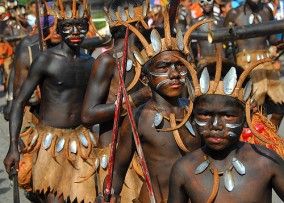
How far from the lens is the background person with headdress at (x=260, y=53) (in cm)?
942

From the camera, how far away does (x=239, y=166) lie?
3.58 meters

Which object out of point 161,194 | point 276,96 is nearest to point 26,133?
point 161,194

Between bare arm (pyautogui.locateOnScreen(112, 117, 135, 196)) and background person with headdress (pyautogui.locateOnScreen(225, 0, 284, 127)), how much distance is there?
497cm

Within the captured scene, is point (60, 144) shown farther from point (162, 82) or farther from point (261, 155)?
point (261, 155)

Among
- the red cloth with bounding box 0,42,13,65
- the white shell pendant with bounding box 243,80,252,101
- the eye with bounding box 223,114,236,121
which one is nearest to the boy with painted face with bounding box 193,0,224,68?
the red cloth with bounding box 0,42,13,65

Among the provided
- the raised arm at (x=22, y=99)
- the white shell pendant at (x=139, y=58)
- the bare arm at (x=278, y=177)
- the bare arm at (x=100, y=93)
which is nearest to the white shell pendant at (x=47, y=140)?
the raised arm at (x=22, y=99)

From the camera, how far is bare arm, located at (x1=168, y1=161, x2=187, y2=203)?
363 cm

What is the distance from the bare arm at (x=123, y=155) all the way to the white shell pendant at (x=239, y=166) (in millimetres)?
980

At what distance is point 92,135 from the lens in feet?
20.8

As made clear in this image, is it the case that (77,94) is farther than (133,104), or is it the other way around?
(77,94)

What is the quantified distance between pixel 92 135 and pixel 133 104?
1.36 m

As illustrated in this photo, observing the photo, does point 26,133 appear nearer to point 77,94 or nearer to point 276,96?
point 77,94

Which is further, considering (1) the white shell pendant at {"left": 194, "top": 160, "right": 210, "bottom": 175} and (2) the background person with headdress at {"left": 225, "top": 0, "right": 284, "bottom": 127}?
(2) the background person with headdress at {"left": 225, "top": 0, "right": 284, "bottom": 127}

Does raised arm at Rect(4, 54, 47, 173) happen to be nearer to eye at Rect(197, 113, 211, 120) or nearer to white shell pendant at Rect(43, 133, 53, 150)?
white shell pendant at Rect(43, 133, 53, 150)
